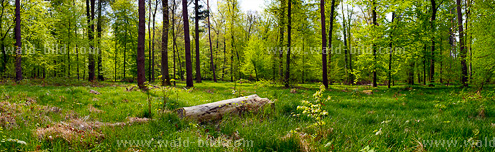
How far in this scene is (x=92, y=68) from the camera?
22.2m

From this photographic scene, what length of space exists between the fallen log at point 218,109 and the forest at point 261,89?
3 cm

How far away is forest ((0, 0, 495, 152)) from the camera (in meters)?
3.54

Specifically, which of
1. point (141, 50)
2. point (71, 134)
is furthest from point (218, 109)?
point (141, 50)

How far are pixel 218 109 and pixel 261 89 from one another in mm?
8922

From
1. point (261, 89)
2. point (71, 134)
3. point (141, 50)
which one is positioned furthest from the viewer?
point (261, 89)

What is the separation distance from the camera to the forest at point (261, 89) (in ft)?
11.6

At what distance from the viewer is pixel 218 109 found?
18.1 feet

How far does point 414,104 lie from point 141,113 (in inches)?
379

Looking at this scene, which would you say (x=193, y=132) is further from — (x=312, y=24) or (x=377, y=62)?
(x=312, y=24)

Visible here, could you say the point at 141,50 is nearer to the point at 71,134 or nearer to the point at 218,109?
the point at 218,109

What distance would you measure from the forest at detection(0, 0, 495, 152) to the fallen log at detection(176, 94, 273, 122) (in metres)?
0.03

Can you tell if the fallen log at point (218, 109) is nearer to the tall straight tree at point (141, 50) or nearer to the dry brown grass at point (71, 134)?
the dry brown grass at point (71, 134)

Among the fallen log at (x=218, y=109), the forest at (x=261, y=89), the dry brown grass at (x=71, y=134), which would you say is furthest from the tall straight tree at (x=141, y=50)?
the dry brown grass at (x=71, y=134)

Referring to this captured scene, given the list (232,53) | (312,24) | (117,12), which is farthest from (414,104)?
(117,12)
